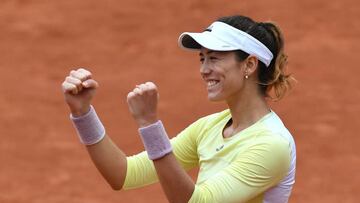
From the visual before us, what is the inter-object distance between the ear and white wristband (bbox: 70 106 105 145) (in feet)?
1.82

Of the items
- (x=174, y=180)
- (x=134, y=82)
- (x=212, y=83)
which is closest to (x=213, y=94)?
(x=212, y=83)

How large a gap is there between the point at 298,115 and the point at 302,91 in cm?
36

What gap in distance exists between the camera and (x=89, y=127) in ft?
12.0

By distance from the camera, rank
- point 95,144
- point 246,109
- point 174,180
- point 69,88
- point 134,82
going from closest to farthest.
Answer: point 174,180
point 69,88
point 246,109
point 95,144
point 134,82

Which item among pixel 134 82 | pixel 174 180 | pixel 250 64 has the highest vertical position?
pixel 250 64

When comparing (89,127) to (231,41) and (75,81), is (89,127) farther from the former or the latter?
(231,41)

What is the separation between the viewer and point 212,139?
3617 millimetres

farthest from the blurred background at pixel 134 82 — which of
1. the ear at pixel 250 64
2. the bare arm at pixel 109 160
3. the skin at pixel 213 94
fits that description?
the ear at pixel 250 64

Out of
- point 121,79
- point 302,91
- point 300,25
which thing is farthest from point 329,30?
point 121,79

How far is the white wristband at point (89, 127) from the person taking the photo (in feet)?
11.9

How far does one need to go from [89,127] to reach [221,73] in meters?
0.52

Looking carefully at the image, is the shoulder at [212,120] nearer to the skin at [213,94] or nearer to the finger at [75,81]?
the skin at [213,94]

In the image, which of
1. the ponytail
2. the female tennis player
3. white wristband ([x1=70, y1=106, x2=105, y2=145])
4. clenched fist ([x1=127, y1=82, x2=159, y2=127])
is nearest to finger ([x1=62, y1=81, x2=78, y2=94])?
the female tennis player

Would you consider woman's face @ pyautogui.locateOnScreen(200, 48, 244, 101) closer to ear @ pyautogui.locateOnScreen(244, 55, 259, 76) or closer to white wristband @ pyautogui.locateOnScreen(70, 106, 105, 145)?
ear @ pyautogui.locateOnScreen(244, 55, 259, 76)
